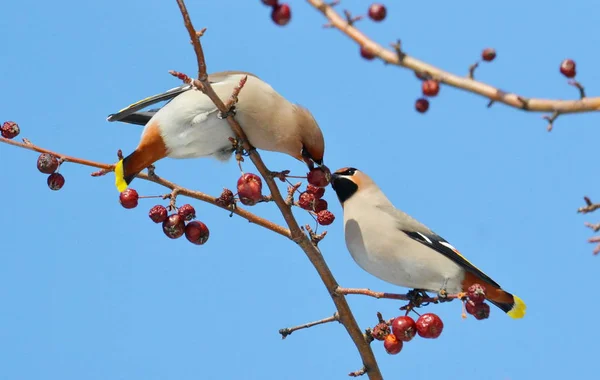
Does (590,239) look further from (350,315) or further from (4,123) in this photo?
(4,123)

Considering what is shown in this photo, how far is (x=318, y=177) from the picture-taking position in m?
3.76

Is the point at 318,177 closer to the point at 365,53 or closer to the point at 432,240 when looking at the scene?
the point at 432,240

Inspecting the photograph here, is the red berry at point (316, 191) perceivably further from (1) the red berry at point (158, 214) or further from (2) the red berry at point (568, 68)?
(2) the red berry at point (568, 68)

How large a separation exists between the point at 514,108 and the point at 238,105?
7.93ft

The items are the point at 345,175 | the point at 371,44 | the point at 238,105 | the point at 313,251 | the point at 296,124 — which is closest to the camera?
the point at 371,44

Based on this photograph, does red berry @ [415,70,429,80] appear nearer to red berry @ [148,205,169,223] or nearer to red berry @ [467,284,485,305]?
red berry @ [467,284,485,305]

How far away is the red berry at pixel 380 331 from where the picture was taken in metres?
3.23

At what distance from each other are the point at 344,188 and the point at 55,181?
1.80 m

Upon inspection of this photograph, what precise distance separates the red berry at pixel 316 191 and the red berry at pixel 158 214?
2.26ft

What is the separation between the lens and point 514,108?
1.54 m

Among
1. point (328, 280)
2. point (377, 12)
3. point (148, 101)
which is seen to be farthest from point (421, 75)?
point (148, 101)

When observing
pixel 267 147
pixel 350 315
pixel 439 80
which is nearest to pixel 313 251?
pixel 350 315

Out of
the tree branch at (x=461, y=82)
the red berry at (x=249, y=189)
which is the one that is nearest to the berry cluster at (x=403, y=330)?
the red berry at (x=249, y=189)

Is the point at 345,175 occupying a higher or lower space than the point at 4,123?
higher
